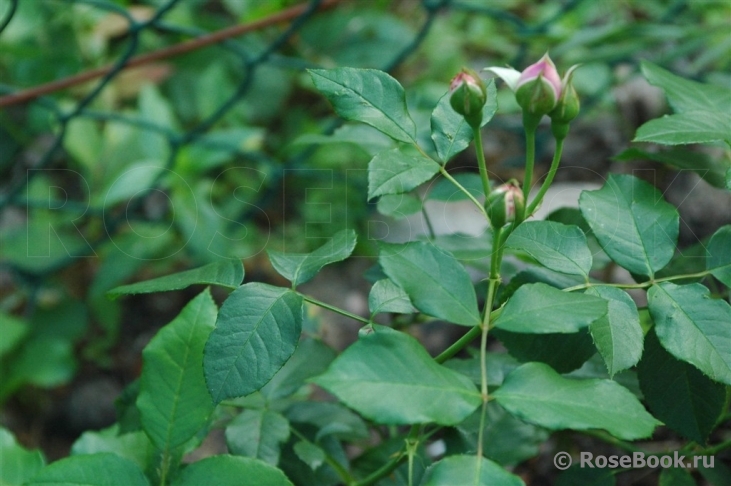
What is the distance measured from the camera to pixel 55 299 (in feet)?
4.72

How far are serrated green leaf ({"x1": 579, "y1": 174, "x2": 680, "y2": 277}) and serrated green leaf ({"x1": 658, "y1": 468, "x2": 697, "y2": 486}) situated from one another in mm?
194

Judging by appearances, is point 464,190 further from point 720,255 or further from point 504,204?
point 720,255

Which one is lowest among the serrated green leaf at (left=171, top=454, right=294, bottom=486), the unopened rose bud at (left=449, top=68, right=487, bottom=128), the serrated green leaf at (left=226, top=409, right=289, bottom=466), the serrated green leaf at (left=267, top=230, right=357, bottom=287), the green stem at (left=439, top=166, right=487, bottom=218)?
the serrated green leaf at (left=226, top=409, right=289, bottom=466)

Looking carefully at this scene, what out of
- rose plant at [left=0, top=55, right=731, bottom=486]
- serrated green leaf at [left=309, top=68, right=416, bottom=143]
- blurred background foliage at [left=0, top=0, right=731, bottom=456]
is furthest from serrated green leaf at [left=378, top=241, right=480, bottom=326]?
blurred background foliage at [left=0, top=0, right=731, bottom=456]

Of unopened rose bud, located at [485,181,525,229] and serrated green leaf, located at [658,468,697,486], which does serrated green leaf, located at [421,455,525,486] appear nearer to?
unopened rose bud, located at [485,181,525,229]

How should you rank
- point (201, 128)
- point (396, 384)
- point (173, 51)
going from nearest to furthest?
point (396, 384) → point (173, 51) → point (201, 128)

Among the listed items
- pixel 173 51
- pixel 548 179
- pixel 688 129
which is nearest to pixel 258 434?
pixel 548 179

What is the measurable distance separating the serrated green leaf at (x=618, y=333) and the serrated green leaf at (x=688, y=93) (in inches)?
8.3

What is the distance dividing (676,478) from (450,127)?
35 cm

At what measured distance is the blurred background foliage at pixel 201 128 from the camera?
130 cm

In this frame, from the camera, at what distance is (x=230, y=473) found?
47 cm

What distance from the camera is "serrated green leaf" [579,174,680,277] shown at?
1.68 feet
